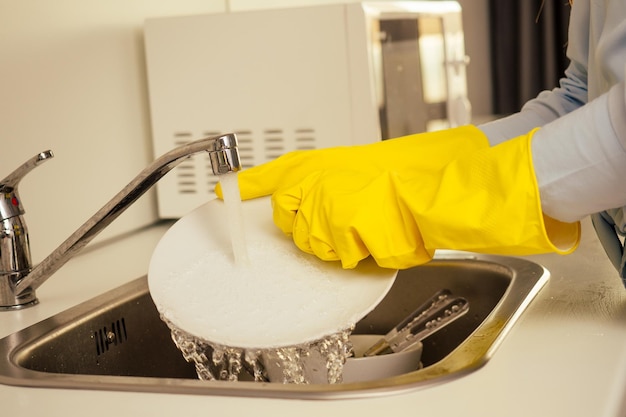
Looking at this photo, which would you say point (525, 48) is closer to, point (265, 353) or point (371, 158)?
point (371, 158)

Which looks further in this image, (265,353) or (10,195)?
(10,195)

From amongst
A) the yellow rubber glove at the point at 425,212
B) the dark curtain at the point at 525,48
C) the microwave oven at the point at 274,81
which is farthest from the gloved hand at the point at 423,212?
the dark curtain at the point at 525,48

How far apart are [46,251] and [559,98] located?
0.87m

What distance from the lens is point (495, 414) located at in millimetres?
748

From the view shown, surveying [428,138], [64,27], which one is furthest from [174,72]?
[428,138]

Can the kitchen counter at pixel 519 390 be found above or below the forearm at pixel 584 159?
below

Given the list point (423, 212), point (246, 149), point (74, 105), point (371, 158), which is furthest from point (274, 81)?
point (423, 212)

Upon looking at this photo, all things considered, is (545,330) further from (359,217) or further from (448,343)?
(448,343)

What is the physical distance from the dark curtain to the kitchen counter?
2467 millimetres

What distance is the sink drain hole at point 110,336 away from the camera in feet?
3.89

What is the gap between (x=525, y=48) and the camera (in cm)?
346

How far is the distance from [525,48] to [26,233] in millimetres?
2649

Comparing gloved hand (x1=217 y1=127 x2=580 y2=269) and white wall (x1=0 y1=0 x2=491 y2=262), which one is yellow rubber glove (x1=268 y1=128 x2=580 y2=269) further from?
white wall (x1=0 y1=0 x2=491 y2=262)

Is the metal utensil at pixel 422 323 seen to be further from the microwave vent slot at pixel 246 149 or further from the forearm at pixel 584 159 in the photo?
the microwave vent slot at pixel 246 149
